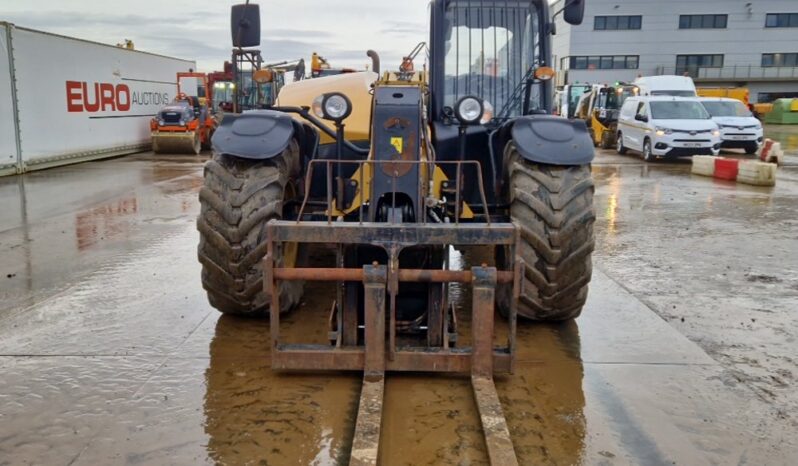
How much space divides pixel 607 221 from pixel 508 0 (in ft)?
17.3

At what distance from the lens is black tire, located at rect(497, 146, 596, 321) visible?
449cm

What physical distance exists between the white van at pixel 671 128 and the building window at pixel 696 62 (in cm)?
3909

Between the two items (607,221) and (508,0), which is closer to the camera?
(508,0)

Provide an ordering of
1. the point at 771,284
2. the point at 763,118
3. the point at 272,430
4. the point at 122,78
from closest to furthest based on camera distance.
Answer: the point at 272,430, the point at 771,284, the point at 122,78, the point at 763,118

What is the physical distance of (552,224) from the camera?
4465mm

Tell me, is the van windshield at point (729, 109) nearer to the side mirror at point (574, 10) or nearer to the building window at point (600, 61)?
the side mirror at point (574, 10)

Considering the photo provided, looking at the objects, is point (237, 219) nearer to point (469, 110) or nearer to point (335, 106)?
point (335, 106)

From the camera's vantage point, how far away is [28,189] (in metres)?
13.2

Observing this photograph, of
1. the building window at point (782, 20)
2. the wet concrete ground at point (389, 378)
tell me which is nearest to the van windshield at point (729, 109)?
the wet concrete ground at point (389, 378)

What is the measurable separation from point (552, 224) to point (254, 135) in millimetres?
2136

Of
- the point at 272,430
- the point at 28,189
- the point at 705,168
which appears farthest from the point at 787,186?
the point at 28,189

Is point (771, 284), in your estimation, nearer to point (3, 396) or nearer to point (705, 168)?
point (3, 396)

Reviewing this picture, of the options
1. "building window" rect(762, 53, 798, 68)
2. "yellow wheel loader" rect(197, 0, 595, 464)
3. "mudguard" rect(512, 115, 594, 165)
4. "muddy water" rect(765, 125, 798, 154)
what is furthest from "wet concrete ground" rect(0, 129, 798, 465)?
"building window" rect(762, 53, 798, 68)

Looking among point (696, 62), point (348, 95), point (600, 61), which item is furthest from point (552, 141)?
point (696, 62)
